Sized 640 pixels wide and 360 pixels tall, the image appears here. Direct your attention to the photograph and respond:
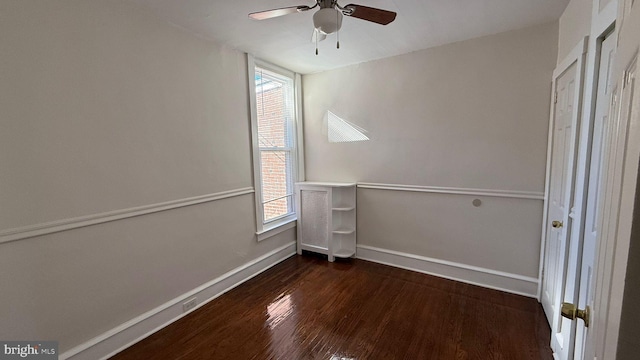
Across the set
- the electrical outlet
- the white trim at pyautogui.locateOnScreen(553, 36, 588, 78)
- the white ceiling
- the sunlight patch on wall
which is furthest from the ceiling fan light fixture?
the electrical outlet

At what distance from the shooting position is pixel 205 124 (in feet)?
7.82

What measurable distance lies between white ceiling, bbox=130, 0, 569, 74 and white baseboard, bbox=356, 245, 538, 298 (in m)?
2.21

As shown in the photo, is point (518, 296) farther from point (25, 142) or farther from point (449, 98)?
point (25, 142)

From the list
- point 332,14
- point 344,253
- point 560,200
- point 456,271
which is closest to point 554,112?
point 560,200

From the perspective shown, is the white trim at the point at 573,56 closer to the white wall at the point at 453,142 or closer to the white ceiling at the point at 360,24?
the white wall at the point at 453,142

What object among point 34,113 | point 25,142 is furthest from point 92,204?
point 34,113

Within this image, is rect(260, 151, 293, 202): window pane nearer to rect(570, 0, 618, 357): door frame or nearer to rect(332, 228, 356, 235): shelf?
rect(332, 228, 356, 235): shelf

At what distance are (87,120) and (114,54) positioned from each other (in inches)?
19.1

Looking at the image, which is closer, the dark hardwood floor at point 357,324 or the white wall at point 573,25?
the white wall at point 573,25

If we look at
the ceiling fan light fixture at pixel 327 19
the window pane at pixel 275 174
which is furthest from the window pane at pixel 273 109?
the ceiling fan light fixture at pixel 327 19

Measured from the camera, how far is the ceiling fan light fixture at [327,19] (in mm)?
1477

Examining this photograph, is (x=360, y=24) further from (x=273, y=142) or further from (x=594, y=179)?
(x=594, y=179)

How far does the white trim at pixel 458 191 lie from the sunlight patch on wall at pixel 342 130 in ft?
Answer: 1.87

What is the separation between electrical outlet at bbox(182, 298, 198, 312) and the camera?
88.5 inches
